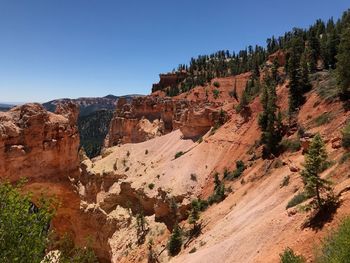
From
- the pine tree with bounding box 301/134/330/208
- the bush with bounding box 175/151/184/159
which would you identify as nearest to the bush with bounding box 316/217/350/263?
the pine tree with bounding box 301/134/330/208

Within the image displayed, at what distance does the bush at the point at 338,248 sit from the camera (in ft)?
48.0

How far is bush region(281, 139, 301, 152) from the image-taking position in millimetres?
41562

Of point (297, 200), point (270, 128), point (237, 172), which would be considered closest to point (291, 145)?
point (270, 128)

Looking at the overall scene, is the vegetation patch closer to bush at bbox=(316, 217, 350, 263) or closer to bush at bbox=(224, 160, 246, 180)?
bush at bbox=(224, 160, 246, 180)

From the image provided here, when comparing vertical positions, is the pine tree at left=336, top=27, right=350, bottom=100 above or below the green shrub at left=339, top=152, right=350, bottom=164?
above

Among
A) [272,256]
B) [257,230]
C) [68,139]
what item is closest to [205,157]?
[68,139]

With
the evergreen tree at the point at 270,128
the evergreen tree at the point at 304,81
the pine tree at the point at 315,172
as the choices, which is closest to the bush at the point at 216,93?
the evergreen tree at the point at 304,81

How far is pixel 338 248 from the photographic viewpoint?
1605cm

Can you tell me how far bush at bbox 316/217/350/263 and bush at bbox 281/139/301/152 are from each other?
2331 centimetres

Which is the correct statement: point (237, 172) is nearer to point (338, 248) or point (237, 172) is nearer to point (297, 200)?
point (297, 200)

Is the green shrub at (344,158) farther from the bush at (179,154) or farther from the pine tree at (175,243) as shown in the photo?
the bush at (179,154)

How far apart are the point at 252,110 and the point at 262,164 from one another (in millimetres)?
17964

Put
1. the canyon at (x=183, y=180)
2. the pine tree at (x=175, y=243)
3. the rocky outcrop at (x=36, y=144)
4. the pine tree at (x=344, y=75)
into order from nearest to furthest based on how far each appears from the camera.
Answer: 1. the canyon at (x=183, y=180)
2. the rocky outcrop at (x=36, y=144)
3. the pine tree at (x=175, y=243)
4. the pine tree at (x=344, y=75)

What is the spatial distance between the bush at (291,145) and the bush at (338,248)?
2331 centimetres
